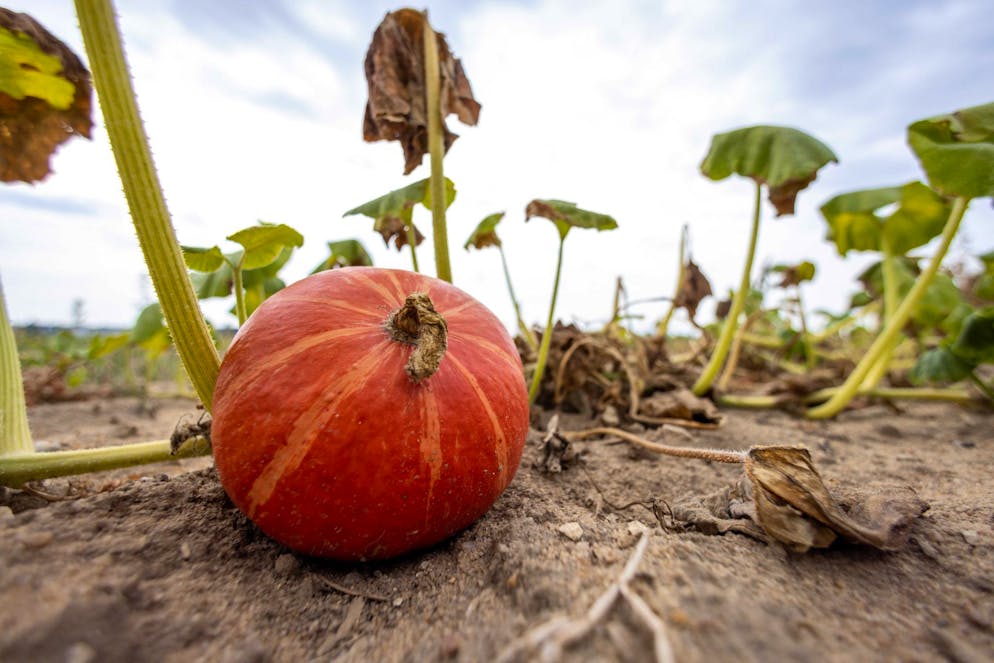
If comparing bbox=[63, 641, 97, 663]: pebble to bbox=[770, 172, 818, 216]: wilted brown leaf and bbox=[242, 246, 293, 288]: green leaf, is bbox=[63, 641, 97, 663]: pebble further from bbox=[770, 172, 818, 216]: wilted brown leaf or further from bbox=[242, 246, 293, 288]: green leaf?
bbox=[770, 172, 818, 216]: wilted brown leaf

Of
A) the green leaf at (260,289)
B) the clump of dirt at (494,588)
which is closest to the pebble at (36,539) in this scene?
the clump of dirt at (494,588)

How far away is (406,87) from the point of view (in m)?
1.65

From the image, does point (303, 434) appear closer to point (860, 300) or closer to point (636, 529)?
point (636, 529)

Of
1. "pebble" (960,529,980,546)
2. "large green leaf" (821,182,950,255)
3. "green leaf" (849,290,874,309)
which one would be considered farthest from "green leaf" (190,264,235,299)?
"green leaf" (849,290,874,309)

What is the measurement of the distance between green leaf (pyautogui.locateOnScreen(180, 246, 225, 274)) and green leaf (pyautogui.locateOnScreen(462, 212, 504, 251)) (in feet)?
3.30

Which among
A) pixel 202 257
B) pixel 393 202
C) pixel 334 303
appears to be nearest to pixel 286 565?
pixel 334 303

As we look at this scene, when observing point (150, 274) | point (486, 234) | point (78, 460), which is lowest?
point (78, 460)

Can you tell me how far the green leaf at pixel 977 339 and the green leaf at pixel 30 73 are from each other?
10.3ft

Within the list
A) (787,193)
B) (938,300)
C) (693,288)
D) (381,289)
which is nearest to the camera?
(381,289)

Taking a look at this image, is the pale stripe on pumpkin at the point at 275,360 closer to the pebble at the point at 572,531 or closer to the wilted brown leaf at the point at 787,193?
the pebble at the point at 572,531

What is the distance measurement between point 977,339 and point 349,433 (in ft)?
8.28

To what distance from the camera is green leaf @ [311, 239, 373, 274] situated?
6.53 feet

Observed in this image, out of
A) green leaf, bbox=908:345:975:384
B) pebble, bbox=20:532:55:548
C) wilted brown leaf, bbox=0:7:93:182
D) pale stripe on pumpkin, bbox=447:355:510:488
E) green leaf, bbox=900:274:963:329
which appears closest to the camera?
pebble, bbox=20:532:55:548

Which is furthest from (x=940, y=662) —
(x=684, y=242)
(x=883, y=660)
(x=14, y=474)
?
(x=684, y=242)
